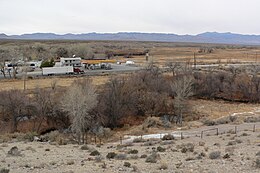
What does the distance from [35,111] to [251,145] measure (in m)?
23.7

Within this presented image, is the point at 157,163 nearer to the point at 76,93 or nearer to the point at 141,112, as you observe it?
the point at 76,93

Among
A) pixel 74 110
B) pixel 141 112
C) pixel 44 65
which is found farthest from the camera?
pixel 44 65

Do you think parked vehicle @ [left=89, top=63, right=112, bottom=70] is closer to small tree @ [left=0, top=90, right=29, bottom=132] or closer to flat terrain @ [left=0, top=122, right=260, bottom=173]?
small tree @ [left=0, top=90, right=29, bottom=132]

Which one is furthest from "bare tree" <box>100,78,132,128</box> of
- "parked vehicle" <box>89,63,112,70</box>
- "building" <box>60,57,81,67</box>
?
"parked vehicle" <box>89,63,112,70</box>

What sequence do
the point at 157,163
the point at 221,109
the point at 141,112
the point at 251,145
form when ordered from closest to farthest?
the point at 157,163
the point at 251,145
the point at 141,112
the point at 221,109

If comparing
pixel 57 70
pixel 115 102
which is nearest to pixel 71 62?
pixel 57 70

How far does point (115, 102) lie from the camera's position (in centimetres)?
3997

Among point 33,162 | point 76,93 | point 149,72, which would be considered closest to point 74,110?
point 76,93

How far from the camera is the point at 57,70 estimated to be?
7550 centimetres

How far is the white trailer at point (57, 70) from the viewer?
74.0m

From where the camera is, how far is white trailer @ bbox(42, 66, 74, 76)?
74.0 metres

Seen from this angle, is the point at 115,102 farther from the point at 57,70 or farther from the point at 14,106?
the point at 57,70

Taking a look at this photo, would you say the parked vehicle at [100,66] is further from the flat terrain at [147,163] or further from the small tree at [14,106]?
the flat terrain at [147,163]

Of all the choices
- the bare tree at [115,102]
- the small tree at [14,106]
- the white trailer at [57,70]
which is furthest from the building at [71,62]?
the small tree at [14,106]
